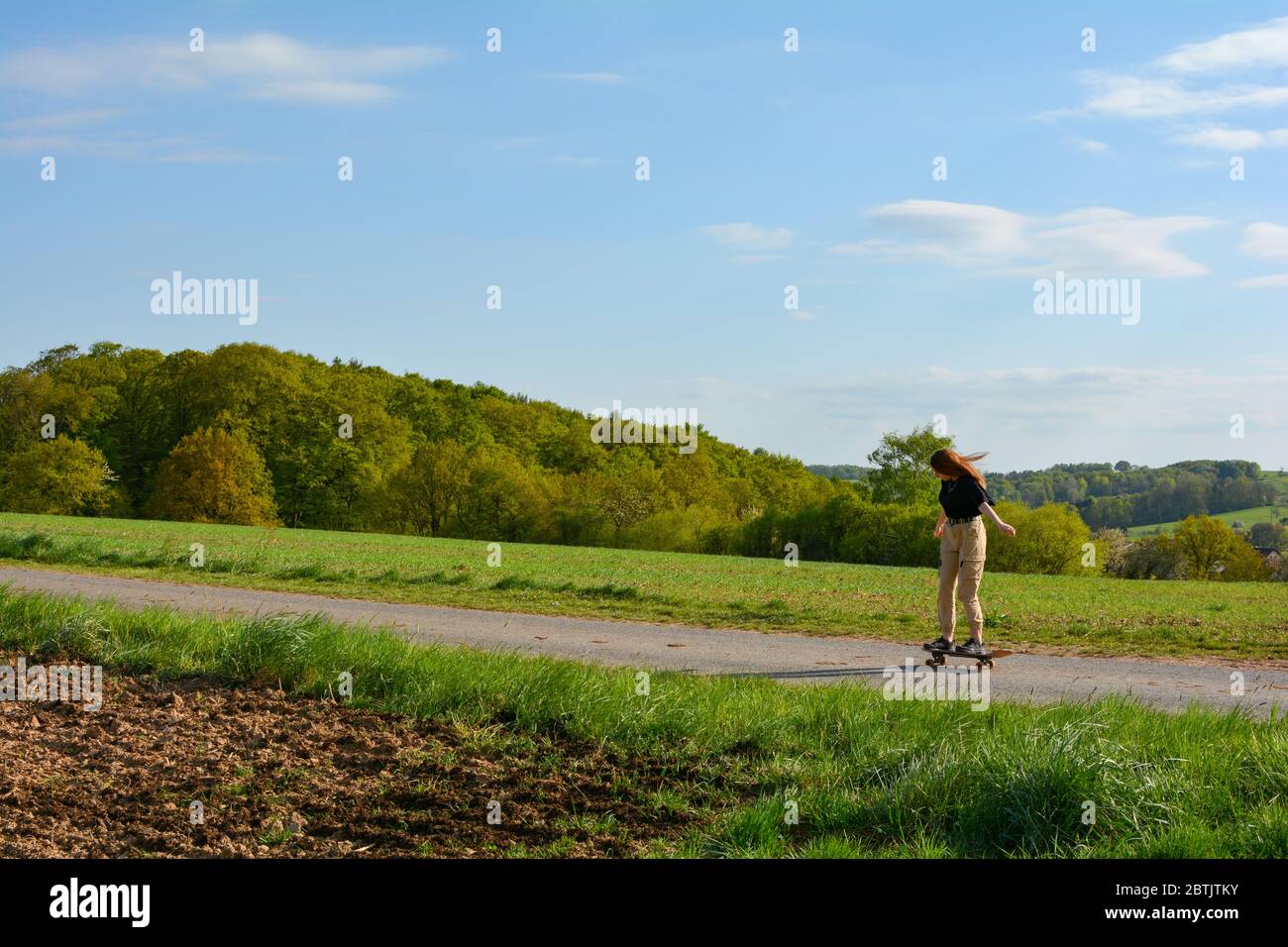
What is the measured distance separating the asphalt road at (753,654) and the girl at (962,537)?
0.47 meters

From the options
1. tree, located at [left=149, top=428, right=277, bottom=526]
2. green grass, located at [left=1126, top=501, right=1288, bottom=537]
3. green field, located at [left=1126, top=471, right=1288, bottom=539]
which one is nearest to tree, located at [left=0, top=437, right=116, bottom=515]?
tree, located at [left=149, top=428, right=277, bottom=526]

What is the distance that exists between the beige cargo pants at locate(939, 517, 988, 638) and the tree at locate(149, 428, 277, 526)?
2409 inches

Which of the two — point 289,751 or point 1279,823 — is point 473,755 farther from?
point 1279,823

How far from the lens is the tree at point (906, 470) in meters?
64.5

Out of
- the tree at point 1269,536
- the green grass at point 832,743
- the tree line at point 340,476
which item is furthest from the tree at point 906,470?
the green grass at point 832,743

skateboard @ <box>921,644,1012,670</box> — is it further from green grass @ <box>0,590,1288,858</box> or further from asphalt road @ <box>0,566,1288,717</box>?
green grass @ <box>0,590,1288,858</box>

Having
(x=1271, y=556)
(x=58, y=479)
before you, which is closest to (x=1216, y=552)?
(x=1271, y=556)

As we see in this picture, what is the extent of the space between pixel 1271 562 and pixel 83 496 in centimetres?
7613

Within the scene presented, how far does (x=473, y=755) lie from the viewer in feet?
23.7

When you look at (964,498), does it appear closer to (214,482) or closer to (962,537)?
(962,537)

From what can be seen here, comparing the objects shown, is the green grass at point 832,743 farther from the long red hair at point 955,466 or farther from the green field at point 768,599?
the green field at point 768,599

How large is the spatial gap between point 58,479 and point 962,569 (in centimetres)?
6846

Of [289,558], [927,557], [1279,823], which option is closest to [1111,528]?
[927,557]

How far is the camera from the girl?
10.7 m
